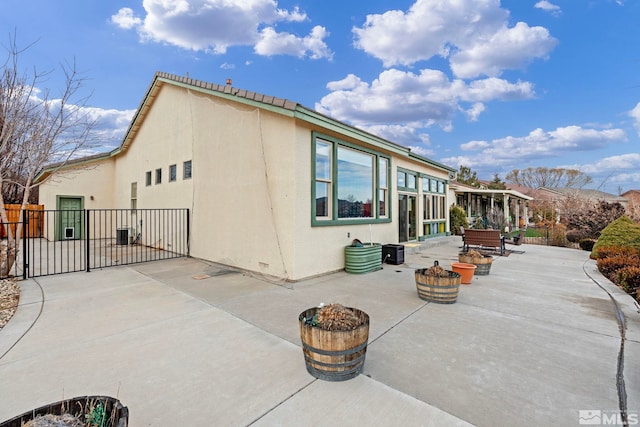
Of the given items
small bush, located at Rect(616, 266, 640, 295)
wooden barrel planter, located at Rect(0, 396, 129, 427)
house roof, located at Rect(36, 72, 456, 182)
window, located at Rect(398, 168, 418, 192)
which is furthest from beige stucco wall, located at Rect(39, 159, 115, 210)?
small bush, located at Rect(616, 266, 640, 295)

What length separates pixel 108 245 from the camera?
12367 millimetres

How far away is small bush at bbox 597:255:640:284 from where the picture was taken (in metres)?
6.65

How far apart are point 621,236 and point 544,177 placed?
4651cm

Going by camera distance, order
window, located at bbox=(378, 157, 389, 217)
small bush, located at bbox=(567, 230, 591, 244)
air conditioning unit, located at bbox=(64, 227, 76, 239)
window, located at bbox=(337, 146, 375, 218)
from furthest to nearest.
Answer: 1. air conditioning unit, located at bbox=(64, 227, 76, 239)
2. small bush, located at bbox=(567, 230, 591, 244)
3. window, located at bbox=(378, 157, 389, 217)
4. window, located at bbox=(337, 146, 375, 218)

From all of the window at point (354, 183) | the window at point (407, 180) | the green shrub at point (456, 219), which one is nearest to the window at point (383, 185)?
the window at point (354, 183)

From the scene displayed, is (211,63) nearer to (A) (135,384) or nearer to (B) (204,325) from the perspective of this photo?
(B) (204,325)

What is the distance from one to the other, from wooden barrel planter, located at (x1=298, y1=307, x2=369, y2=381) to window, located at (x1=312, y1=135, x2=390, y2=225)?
14.3 ft

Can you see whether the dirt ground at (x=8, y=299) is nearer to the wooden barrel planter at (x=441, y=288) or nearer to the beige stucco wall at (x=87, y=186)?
the wooden barrel planter at (x=441, y=288)

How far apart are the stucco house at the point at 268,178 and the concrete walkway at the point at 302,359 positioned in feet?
5.38

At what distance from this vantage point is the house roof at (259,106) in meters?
6.20

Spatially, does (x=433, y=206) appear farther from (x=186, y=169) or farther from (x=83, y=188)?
(x=83, y=188)

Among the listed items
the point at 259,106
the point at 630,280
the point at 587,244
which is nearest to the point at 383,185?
the point at 259,106

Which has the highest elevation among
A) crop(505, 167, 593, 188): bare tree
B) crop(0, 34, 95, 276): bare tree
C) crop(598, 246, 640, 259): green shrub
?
crop(505, 167, 593, 188): bare tree

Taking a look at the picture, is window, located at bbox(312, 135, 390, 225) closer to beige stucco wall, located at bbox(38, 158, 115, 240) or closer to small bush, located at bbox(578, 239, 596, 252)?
small bush, located at bbox(578, 239, 596, 252)
